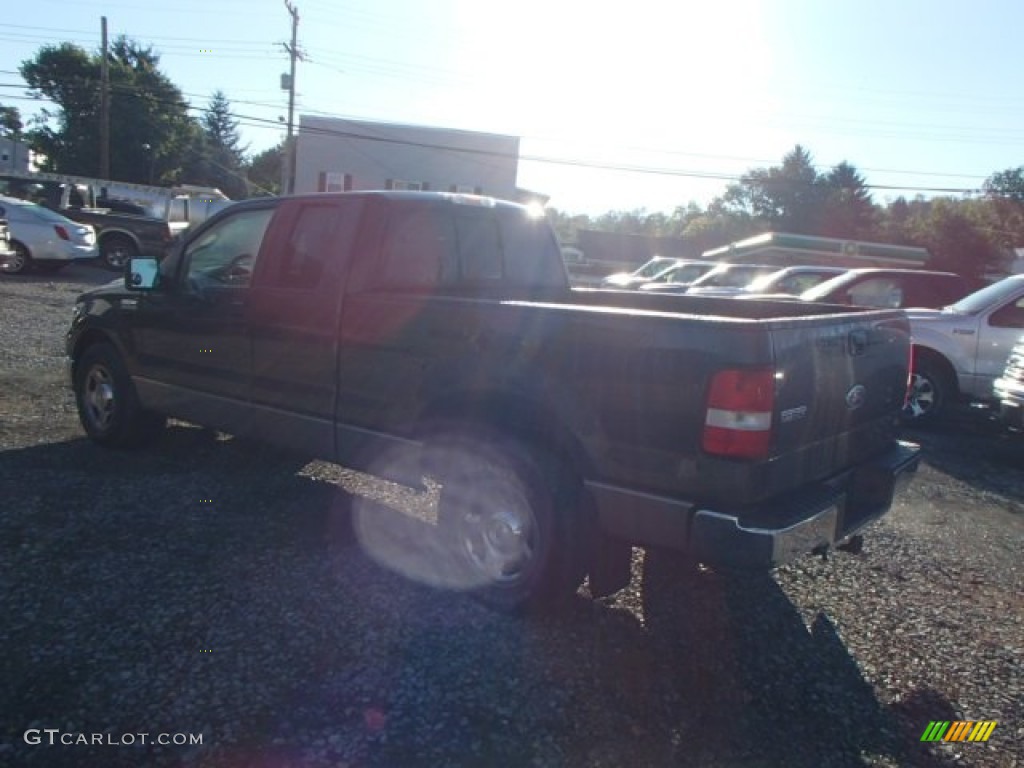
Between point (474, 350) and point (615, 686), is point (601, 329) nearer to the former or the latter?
point (474, 350)

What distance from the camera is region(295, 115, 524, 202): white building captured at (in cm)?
3444

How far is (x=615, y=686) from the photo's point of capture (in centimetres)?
303

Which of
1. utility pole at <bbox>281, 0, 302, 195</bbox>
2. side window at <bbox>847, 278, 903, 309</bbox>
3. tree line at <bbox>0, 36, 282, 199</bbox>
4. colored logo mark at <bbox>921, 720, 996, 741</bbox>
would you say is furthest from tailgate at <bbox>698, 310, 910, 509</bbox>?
tree line at <bbox>0, 36, 282, 199</bbox>

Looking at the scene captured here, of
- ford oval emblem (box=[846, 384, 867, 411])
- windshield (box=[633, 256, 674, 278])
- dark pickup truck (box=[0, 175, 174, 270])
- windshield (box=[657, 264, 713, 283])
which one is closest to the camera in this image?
ford oval emblem (box=[846, 384, 867, 411])

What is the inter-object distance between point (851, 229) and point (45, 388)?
63.9m

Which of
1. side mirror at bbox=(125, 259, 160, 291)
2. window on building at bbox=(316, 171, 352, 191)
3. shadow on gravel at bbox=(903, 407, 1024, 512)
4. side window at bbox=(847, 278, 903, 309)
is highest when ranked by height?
window on building at bbox=(316, 171, 352, 191)

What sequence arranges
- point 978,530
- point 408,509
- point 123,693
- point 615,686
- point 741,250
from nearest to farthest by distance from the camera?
point 123,693 → point 615,686 → point 408,509 → point 978,530 → point 741,250

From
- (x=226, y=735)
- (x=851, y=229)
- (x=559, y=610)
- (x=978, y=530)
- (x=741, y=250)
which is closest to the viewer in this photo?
(x=226, y=735)

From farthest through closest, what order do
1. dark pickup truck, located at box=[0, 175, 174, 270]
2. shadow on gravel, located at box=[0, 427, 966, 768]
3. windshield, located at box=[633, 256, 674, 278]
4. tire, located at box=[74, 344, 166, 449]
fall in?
windshield, located at box=[633, 256, 674, 278]
dark pickup truck, located at box=[0, 175, 174, 270]
tire, located at box=[74, 344, 166, 449]
shadow on gravel, located at box=[0, 427, 966, 768]

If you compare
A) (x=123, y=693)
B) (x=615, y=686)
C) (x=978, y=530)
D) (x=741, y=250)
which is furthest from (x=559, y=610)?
(x=741, y=250)

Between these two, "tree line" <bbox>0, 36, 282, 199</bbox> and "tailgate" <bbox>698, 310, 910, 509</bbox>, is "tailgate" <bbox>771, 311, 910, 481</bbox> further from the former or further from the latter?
"tree line" <bbox>0, 36, 282, 199</bbox>

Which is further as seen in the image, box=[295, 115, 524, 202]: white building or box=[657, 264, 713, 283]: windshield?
box=[295, 115, 524, 202]: white building

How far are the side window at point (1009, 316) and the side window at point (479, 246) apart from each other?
5.86m

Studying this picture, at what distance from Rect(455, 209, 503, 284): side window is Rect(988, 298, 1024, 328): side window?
19.2 feet
